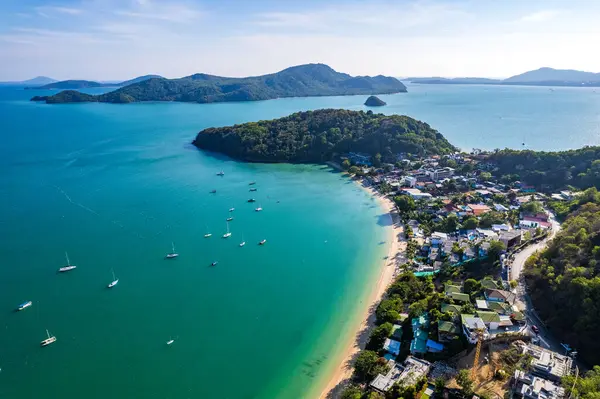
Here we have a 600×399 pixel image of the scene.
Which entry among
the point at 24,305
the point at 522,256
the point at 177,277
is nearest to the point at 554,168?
the point at 522,256

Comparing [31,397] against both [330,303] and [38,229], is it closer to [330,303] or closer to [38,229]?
[330,303]

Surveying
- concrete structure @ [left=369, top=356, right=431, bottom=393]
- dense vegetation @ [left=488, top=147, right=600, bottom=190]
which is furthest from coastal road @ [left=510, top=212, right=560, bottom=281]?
dense vegetation @ [left=488, top=147, right=600, bottom=190]

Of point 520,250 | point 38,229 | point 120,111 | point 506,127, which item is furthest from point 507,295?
point 120,111

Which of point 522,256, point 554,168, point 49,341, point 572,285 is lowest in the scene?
point 49,341

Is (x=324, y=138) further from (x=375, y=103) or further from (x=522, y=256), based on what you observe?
(x=375, y=103)

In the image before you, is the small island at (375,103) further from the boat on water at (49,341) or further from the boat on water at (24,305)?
the boat on water at (49,341)

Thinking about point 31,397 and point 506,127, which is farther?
point 506,127
